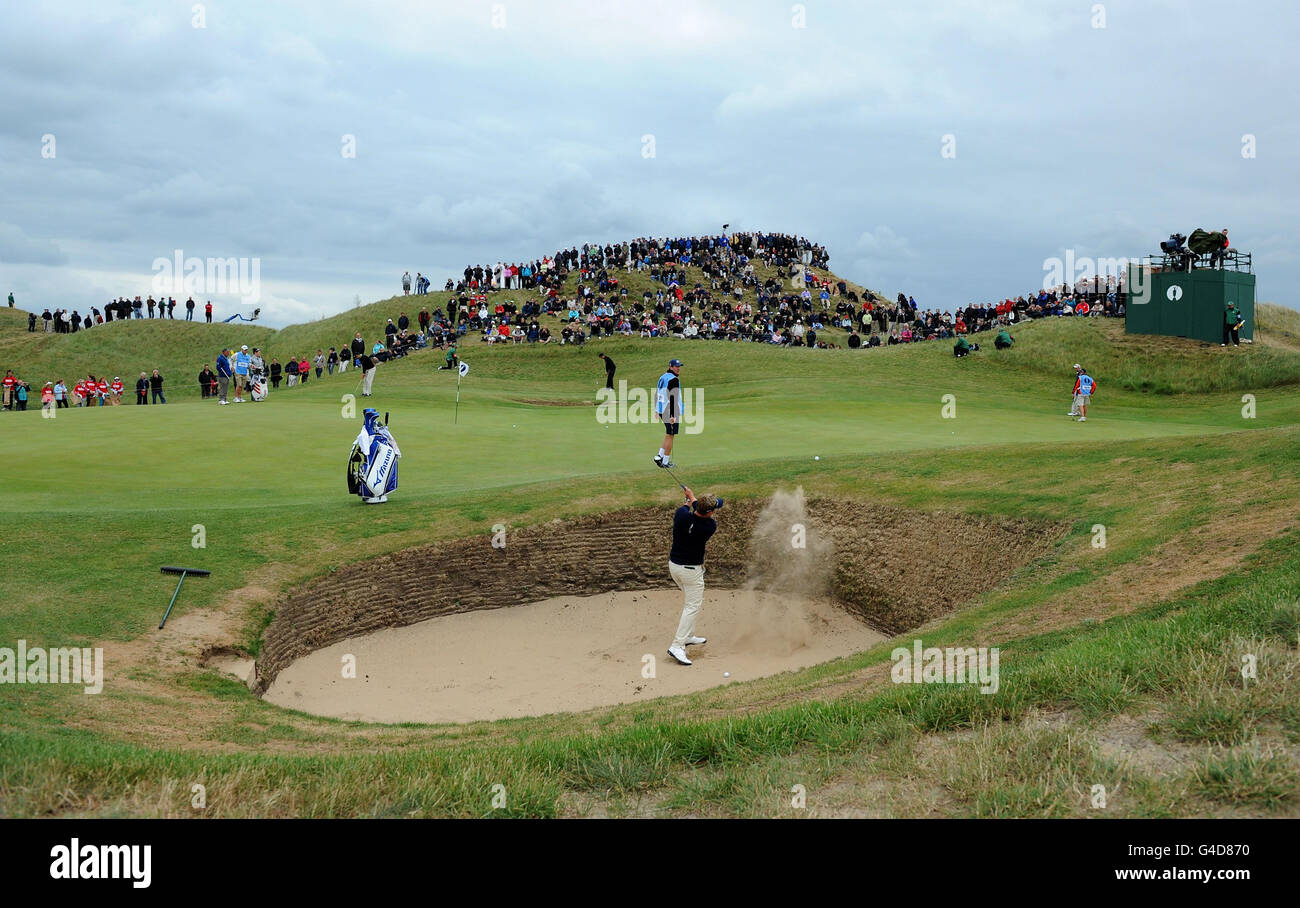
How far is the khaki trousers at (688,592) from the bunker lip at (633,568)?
929mm

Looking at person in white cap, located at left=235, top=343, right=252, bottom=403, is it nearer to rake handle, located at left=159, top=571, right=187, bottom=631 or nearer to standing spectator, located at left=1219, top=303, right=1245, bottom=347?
rake handle, located at left=159, top=571, right=187, bottom=631

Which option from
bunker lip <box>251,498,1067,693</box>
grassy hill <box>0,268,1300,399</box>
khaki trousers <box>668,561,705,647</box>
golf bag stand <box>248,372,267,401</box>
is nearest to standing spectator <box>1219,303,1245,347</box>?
grassy hill <box>0,268,1300,399</box>

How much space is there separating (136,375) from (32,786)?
75244 mm

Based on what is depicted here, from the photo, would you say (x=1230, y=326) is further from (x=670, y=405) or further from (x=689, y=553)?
(x=689, y=553)

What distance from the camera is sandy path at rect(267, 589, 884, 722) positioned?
14.4 m

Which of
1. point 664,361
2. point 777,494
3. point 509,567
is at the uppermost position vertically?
point 664,361

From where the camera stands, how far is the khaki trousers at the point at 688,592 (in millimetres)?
15586

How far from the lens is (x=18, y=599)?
1368 cm

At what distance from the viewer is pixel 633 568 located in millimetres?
19328

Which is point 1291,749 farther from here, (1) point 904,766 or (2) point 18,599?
(2) point 18,599

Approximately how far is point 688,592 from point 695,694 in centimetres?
320

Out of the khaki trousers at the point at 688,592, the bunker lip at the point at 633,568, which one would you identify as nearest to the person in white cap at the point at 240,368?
the bunker lip at the point at 633,568

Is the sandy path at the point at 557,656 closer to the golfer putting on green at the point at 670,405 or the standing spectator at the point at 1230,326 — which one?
the golfer putting on green at the point at 670,405
